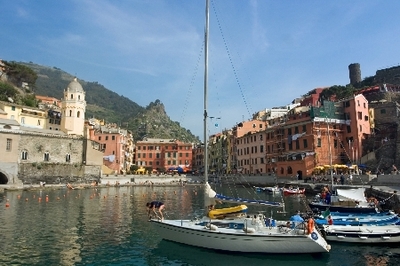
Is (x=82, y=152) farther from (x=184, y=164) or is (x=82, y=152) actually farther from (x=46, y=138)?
(x=184, y=164)

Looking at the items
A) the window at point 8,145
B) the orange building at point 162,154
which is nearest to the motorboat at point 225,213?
the window at point 8,145

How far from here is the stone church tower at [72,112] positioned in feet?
268

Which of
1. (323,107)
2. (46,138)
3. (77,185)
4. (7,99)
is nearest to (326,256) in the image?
(323,107)

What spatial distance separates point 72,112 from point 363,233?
77147mm

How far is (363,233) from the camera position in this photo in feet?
63.4

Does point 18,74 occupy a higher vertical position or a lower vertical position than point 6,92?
higher

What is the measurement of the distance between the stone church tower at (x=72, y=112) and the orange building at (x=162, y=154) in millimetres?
30454

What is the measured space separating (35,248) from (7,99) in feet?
250

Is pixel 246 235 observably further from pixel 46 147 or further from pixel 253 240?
pixel 46 147

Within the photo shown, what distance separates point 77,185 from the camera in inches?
2657

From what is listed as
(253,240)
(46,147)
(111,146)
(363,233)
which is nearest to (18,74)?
(111,146)

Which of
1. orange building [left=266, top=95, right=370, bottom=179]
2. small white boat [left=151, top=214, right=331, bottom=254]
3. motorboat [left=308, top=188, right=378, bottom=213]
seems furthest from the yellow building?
motorboat [left=308, top=188, right=378, bottom=213]

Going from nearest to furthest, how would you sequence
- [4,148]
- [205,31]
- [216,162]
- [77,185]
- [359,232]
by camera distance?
1. [359,232]
2. [205,31]
3. [4,148]
4. [77,185]
5. [216,162]

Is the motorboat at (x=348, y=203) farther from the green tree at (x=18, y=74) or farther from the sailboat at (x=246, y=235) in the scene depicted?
the green tree at (x=18, y=74)
